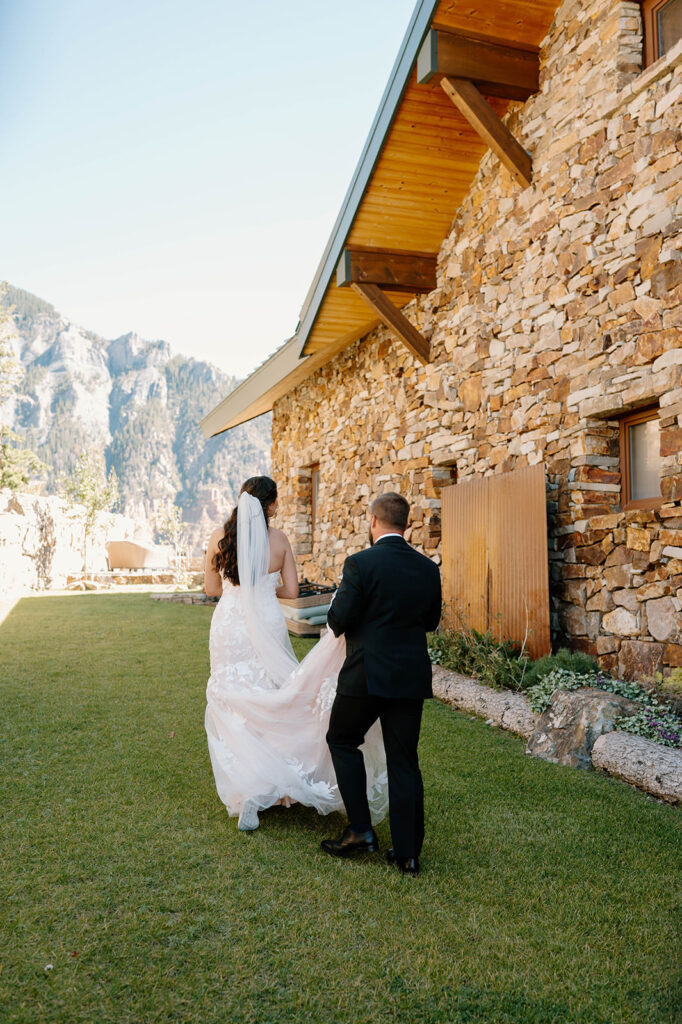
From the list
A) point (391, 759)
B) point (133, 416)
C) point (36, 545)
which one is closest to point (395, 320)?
point (391, 759)

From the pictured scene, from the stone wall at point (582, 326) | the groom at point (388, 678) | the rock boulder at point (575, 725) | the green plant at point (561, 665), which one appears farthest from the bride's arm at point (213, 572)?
the stone wall at point (582, 326)

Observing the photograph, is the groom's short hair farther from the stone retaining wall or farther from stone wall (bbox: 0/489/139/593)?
stone wall (bbox: 0/489/139/593)

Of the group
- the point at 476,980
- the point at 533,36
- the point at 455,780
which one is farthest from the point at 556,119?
the point at 476,980

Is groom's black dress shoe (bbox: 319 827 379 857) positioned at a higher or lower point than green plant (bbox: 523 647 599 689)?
lower

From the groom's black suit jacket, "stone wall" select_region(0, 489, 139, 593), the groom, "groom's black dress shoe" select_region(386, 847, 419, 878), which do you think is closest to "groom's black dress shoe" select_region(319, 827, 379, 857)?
the groom

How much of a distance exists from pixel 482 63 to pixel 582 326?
8.63 ft

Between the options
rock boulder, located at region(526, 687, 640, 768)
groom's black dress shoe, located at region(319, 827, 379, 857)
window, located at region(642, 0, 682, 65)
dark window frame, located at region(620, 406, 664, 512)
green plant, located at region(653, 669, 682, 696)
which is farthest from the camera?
dark window frame, located at region(620, 406, 664, 512)

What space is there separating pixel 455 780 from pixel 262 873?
1655 mm

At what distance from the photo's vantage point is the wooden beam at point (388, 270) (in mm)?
8195

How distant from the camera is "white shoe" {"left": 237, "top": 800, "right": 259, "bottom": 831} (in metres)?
3.49

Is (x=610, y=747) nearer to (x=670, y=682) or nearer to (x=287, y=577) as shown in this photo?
(x=670, y=682)

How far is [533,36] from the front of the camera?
661 cm

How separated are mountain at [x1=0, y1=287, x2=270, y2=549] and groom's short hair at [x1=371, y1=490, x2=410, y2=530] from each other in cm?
9143

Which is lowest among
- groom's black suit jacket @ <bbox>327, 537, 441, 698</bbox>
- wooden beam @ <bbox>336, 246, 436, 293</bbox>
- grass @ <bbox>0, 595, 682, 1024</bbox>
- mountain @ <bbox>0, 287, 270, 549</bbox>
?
grass @ <bbox>0, 595, 682, 1024</bbox>
